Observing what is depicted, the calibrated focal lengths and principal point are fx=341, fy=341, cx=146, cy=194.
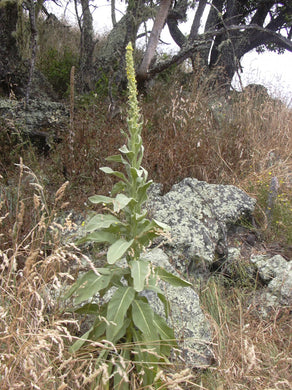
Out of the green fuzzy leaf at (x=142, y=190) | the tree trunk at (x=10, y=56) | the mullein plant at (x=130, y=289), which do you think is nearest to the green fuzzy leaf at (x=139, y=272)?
the mullein plant at (x=130, y=289)

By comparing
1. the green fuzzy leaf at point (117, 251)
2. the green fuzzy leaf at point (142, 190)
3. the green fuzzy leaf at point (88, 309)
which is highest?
the green fuzzy leaf at point (142, 190)

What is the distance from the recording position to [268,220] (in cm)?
387

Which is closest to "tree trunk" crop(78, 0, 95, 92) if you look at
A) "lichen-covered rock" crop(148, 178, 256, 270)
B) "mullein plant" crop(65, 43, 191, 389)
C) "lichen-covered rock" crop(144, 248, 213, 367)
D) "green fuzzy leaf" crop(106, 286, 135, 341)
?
"lichen-covered rock" crop(148, 178, 256, 270)

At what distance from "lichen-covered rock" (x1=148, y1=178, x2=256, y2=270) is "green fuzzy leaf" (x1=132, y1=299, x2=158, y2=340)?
112cm

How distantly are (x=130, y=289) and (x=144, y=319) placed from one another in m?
0.18

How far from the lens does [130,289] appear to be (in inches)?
74.2

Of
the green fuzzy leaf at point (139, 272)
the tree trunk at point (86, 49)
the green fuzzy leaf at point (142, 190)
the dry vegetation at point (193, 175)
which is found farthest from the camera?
the tree trunk at point (86, 49)

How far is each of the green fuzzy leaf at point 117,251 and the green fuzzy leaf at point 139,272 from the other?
0.11 meters

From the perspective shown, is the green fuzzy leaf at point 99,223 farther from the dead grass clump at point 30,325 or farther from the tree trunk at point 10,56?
the tree trunk at point 10,56

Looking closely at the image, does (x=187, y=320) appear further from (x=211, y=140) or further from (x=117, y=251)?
(x=211, y=140)

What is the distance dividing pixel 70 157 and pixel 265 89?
18.1 ft

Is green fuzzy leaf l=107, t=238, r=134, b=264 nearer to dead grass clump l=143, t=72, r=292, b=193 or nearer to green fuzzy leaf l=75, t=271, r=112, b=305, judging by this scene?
green fuzzy leaf l=75, t=271, r=112, b=305

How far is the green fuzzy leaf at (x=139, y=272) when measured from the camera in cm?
169

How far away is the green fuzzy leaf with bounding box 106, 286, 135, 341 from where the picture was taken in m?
1.73
